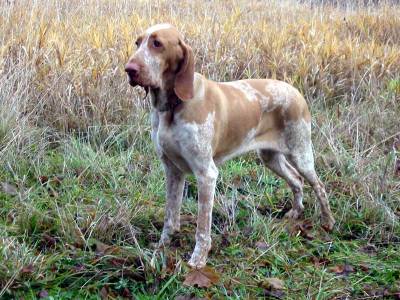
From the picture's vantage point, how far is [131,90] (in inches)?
233

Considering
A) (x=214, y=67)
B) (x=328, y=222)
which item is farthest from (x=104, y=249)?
(x=214, y=67)

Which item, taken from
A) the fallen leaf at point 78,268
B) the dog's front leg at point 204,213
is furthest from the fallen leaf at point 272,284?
the fallen leaf at point 78,268

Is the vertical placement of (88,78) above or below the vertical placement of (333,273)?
above

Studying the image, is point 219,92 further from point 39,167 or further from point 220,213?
point 39,167

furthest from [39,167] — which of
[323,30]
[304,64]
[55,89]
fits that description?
[323,30]

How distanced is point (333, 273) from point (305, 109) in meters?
1.13

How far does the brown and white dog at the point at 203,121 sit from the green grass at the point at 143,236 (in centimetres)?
24

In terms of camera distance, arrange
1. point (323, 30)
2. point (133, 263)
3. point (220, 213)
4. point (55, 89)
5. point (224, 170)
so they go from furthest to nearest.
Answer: point (323, 30), point (55, 89), point (224, 170), point (220, 213), point (133, 263)

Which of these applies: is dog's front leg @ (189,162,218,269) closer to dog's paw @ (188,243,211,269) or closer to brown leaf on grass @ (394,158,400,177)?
dog's paw @ (188,243,211,269)

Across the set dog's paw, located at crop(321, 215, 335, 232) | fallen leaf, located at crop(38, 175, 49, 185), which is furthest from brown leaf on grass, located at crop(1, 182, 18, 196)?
dog's paw, located at crop(321, 215, 335, 232)

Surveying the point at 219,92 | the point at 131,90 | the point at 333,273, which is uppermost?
the point at 219,92

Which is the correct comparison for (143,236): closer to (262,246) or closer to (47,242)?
(47,242)

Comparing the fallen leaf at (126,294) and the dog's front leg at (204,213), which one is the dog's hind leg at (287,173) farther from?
the fallen leaf at (126,294)

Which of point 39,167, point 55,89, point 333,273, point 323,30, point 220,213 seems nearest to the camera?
point 333,273
